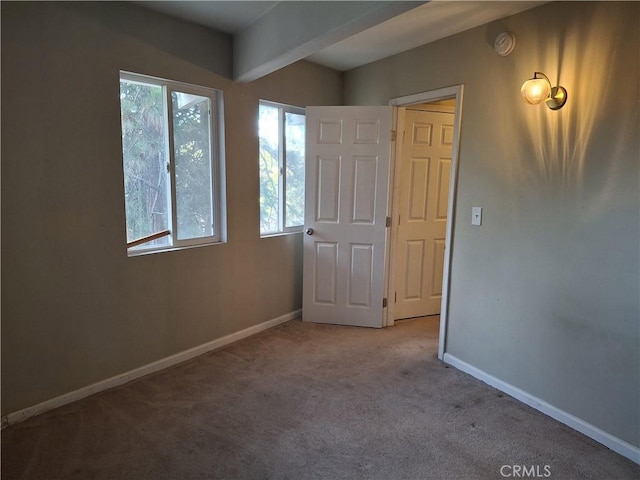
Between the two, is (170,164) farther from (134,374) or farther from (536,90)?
(536,90)

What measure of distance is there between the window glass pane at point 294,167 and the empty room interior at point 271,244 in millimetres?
199

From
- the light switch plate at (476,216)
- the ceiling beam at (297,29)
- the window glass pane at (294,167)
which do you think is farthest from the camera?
the window glass pane at (294,167)

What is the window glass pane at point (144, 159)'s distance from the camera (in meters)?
2.42

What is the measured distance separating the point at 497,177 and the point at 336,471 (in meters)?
1.94

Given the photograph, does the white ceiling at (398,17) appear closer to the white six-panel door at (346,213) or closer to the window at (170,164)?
the window at (170,164)

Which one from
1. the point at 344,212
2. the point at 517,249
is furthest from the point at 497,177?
the point at 344,212

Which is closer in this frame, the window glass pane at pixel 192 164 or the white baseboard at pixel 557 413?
the white baseboard at pixel 557 413

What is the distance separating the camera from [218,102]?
9.39 feet

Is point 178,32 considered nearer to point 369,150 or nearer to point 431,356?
point 369,150

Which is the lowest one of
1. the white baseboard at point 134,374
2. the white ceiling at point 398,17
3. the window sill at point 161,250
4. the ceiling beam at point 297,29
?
the white baseboard at point 134,374

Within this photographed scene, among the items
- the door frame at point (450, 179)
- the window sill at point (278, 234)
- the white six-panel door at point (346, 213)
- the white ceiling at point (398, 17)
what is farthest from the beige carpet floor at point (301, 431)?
the white ceiling at point (398, 17)

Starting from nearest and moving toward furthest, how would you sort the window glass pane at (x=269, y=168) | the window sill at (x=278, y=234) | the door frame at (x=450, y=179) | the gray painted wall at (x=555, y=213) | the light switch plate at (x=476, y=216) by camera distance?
the gray painted wall at (x=555, y=213) → the light switch plate at (x=476, y=216) → the door frame at (x=450, y=179) → the window glass pane at (x=269, y=168) → the window sill at (x=278, y=234)

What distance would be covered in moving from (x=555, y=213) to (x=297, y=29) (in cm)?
179

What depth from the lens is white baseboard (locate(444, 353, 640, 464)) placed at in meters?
1.91
